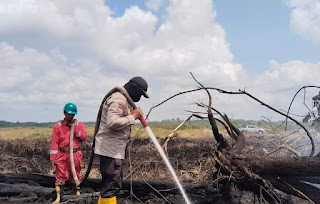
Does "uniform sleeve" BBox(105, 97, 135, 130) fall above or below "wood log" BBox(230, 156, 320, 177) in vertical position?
above

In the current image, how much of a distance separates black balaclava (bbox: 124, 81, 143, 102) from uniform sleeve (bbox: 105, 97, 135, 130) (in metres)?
0.21

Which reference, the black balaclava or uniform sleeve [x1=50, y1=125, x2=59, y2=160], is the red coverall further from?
the black balaclava

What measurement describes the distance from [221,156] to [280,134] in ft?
5.52

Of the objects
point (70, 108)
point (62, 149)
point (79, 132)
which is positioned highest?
point (70, 108)

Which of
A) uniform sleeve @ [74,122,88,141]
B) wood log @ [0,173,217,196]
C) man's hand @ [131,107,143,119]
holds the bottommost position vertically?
wood log @ [0,173,217,196]

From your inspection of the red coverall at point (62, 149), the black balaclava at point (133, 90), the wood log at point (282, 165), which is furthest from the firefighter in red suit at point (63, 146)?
the wood log at point (282, 165)

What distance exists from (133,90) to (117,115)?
0.47 meters

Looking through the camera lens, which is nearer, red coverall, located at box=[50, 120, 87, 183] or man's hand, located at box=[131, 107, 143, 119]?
man's hand, located at box=[131, 107, 143, 119]

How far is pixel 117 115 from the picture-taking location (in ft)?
11.9

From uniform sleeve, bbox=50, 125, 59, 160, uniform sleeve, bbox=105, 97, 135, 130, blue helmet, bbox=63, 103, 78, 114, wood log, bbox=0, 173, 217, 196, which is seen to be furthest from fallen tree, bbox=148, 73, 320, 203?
uniform sleeve, bbox=50, 125, 59, 160

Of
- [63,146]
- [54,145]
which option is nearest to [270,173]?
[63,146]

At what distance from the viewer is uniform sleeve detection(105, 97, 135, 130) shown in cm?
358

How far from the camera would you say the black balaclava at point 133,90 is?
3.93 m

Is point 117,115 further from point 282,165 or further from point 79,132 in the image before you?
point 282,165
